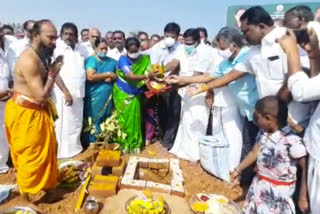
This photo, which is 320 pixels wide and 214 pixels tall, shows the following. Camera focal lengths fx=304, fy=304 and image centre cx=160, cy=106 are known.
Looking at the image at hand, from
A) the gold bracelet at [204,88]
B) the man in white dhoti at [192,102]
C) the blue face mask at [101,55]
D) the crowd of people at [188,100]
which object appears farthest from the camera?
the blue face mask at [101,55]

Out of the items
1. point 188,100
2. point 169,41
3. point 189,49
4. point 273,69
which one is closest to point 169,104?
point 188,100

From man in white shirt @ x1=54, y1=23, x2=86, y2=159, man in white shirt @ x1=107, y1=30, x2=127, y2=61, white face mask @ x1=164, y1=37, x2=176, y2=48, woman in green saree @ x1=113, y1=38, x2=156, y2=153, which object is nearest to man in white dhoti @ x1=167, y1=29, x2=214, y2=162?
woman in green saree @ x1=113, y1=38, x2=156, y2=153

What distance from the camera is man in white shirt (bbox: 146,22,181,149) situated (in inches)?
213

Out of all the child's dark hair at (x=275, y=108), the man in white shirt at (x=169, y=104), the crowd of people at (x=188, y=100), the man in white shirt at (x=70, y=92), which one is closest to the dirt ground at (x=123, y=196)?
the crowd of people at (x=188, y=100)

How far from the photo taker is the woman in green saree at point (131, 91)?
4832mm

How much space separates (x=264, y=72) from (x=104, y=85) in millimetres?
2785

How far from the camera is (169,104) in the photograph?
548 centimetres

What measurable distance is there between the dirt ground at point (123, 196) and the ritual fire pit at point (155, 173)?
0.09 metres

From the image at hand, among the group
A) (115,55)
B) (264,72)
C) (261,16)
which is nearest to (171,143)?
(115,55)

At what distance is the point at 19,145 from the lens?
3.21 metres

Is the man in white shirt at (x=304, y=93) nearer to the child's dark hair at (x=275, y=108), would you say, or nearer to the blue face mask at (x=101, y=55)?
the child's dark hair at (x=275, y=108)

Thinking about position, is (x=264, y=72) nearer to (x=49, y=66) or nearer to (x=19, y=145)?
(x=49, y=66)

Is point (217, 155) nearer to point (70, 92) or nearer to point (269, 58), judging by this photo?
point (269, 58)

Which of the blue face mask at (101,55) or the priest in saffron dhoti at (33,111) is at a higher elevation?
the blue face mask at (101,55)
